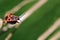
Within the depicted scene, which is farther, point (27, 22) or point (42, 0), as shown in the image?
point (42, 0)

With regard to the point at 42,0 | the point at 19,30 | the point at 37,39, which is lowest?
the point at 37,39

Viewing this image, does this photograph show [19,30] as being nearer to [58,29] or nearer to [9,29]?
[9,29]

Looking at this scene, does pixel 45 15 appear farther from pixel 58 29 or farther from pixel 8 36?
pixel 8 36

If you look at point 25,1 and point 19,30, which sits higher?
point 25,1

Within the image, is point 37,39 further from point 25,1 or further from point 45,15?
point 25,1

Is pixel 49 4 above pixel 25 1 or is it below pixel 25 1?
below

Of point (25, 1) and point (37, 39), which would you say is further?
point (25, 1)

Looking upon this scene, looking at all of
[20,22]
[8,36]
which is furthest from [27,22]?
[8,36]

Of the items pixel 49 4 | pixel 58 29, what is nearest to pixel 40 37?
pixel 58 29
